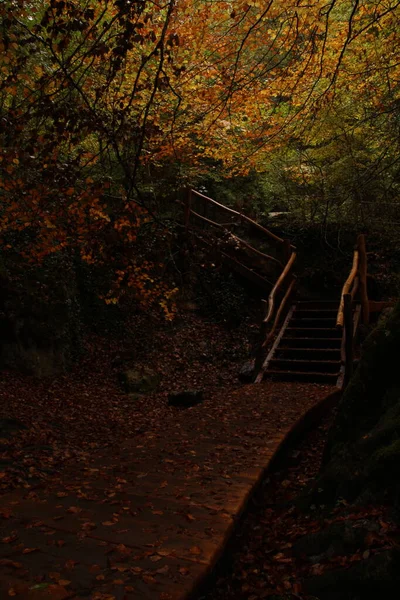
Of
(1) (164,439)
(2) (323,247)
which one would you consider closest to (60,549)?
(1) (164,439)

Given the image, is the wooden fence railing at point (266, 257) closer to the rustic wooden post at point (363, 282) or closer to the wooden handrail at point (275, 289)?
the wooden handrail at point (275, 289)

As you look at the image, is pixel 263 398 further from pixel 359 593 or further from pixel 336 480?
pixel 359 593

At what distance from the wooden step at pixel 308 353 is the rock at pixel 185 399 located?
2.14 metres

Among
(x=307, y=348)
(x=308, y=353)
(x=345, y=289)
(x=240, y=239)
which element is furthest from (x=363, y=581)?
(x=240, y=239)

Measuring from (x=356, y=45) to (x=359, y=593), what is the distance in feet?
30.6

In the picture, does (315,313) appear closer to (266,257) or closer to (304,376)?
(266,257)

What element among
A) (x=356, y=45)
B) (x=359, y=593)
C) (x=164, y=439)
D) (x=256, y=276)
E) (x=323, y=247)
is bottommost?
(x=164, y=439)

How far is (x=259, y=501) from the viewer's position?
4309mm

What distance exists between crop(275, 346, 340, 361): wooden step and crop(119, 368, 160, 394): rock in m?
2.77

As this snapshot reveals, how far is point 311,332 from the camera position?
10617 millimetres

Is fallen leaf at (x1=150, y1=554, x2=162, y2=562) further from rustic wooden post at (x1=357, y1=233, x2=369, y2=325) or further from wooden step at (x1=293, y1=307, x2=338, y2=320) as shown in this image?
wooden step at (x1=293, y1=307, x2=338, y2=320)

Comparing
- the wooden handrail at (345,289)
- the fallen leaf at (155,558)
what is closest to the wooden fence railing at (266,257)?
the wooden handrail at (345,289)

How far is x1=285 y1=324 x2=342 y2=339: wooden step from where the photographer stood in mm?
10016

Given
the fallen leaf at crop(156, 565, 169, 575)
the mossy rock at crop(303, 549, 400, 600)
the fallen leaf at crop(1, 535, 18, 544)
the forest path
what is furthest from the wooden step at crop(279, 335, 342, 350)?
the fallen leaf at crop(1, 535, 18, 544)
